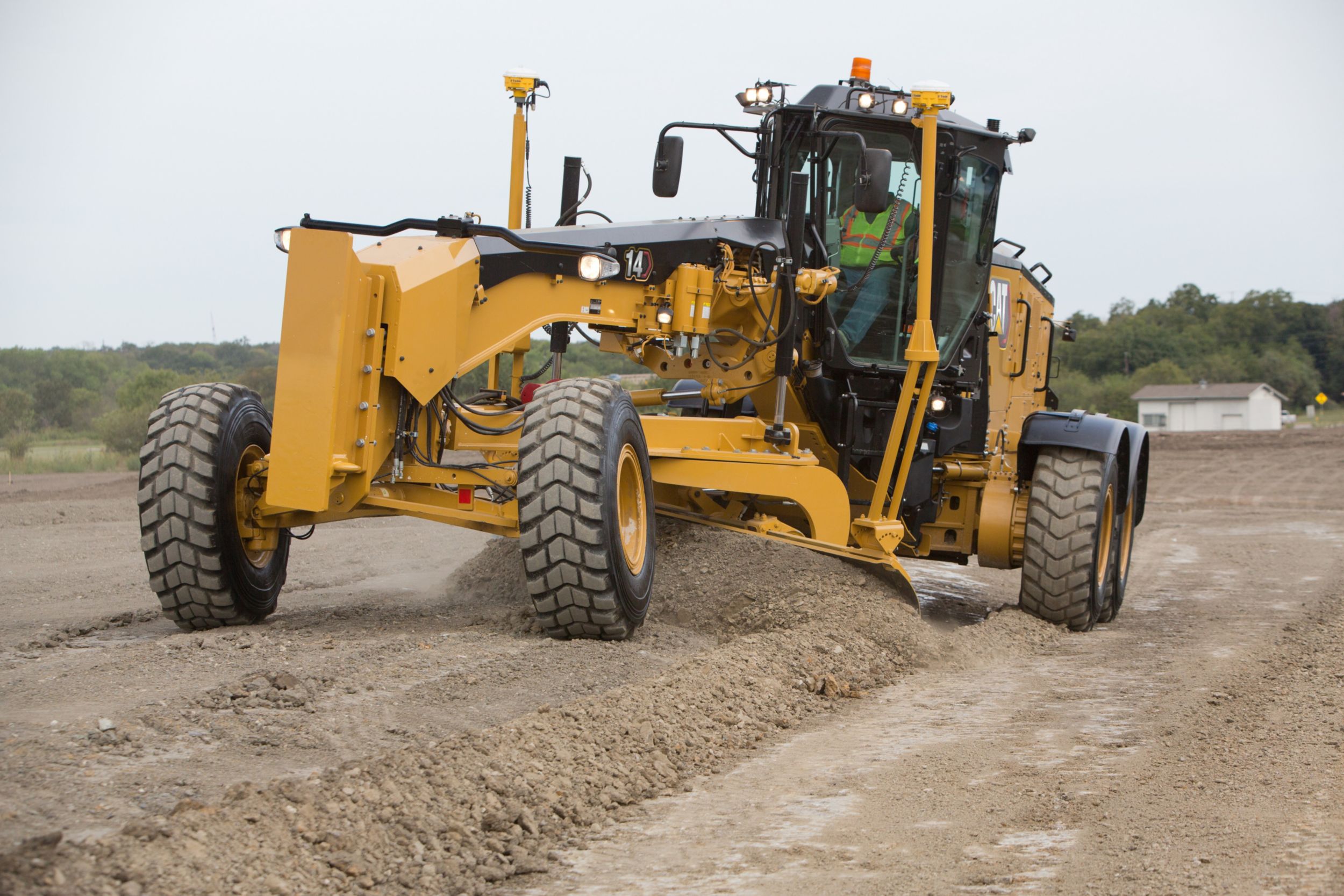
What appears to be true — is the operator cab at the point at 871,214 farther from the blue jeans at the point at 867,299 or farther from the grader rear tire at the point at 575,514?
the grader rear tire at the point at 575,514

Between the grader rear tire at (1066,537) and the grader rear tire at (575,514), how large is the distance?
3.38 m

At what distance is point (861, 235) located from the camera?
834cm

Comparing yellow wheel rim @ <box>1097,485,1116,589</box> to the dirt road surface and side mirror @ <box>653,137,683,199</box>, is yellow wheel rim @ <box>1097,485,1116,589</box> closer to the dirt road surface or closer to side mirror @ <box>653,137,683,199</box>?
the dirt road surface

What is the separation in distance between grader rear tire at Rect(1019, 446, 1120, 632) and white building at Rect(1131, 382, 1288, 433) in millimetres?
51005

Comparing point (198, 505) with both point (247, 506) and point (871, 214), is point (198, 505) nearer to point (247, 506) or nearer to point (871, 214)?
point (247, 506)

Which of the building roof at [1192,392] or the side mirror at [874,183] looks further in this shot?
the building roof at [1192,392]

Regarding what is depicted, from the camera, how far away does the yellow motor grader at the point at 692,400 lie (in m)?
5.91

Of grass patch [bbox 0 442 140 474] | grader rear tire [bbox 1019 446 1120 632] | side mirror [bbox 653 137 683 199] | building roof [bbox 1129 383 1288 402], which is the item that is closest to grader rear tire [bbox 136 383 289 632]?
side mirror [bbox 653 137 683 199]

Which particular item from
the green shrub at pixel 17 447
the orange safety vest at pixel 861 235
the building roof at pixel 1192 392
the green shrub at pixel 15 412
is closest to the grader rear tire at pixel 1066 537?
the orange safety vest at pixel 861 235

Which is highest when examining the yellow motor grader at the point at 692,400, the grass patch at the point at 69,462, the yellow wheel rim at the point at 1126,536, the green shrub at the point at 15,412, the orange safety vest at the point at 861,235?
the orange safety vest at the point at 861,235

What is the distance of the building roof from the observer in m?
57.1

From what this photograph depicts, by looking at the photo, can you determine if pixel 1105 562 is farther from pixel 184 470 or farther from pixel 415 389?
pixel 184 470

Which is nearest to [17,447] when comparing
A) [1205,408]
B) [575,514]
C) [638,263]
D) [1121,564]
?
[638,263]

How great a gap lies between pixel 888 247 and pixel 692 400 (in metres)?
1.66
